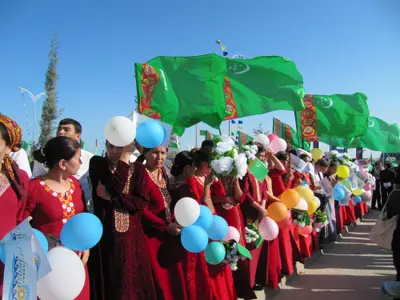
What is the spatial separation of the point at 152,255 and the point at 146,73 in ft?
9.17

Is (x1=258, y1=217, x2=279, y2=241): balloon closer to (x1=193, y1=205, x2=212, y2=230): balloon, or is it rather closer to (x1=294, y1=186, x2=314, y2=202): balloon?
(x1=193, y1=205, x2=212, y2=230): balloon

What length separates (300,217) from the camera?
5008 millimetres

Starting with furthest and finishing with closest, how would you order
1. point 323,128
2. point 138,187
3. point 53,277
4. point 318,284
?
point 323,128 < point 318,284 < point 138,187 < point 53,277

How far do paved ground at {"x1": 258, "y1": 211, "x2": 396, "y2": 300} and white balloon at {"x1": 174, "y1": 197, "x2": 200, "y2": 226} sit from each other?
6.96ft

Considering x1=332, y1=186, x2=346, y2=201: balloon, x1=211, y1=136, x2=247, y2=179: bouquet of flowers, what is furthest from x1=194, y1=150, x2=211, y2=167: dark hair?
x1=332, y1=186, x2=346, y2=201: balloon

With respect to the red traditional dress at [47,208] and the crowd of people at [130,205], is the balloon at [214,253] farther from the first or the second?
the red traditional dress at [47,208]

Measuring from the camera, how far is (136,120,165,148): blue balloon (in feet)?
9.56

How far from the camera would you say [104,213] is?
2916 millimetres

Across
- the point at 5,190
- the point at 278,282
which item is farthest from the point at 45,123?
the point at 5,190

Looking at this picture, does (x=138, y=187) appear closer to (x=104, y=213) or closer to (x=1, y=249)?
(x=104, y=213)

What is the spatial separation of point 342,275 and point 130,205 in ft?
13.8

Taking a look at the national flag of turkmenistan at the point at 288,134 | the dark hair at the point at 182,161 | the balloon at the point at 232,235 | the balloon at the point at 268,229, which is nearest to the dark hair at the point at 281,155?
the balloon at the point at 268,229

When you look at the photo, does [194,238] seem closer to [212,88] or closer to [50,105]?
[212,88]

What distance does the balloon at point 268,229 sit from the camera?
4035mm
